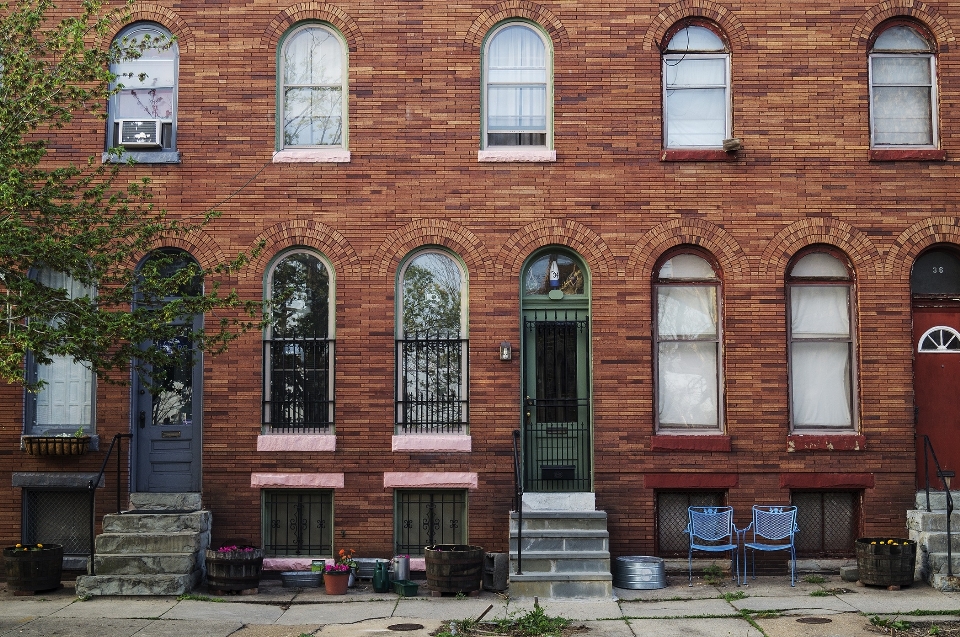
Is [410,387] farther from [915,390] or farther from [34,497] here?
[915,390]

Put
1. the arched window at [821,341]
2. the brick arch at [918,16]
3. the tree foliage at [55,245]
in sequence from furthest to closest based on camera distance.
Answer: the brick arch at [918,16] < the arched window at [821,341] < the tree foliage at [55,245]

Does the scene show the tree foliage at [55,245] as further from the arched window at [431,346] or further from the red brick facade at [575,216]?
the arched window at [431,346]

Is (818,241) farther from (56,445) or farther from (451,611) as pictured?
(56,445)

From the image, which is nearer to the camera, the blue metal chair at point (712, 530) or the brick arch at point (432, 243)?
the blue metal chair at point (712, 530)

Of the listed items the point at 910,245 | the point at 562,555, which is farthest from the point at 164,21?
the point at 910,245

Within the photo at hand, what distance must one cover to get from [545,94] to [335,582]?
6.34m

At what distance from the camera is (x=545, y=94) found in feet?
42.0

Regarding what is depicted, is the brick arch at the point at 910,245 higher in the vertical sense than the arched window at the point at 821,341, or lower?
higher

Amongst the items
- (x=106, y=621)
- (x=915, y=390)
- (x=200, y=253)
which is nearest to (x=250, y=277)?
(x=200, y=253)

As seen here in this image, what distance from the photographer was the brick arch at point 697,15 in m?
12.7

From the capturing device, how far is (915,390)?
→ 1264 cm

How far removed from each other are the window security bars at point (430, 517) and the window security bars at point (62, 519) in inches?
149

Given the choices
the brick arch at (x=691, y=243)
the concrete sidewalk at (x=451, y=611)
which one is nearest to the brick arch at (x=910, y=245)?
the brick arch at (x=691, y=243)

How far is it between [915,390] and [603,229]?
4297 millimetres
